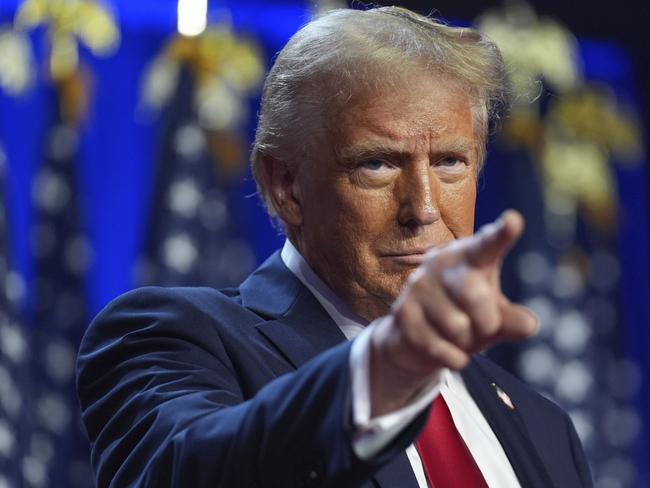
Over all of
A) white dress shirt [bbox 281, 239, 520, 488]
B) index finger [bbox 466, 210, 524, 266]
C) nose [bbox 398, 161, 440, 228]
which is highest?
index finger [bbox 466, 210, 524, 266]

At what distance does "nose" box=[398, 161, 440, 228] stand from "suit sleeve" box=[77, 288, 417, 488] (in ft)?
1.50

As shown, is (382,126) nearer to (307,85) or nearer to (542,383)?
(307,85)

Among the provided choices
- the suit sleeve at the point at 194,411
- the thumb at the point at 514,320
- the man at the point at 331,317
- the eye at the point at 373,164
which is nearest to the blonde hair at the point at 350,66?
the man at the point at 331,317

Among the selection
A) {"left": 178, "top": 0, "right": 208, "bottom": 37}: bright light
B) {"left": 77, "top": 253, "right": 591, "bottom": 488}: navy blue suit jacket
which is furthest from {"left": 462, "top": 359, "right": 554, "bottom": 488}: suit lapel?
{"left": 178, "top": 0, "right": 208, "bottom": 37}: bright light

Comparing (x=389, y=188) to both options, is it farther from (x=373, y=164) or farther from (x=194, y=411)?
(x=194, y=411)

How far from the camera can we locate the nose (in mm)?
2207

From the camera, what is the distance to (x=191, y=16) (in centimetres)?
643

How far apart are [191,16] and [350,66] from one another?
429cm

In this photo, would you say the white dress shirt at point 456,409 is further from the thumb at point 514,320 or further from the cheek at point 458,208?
the thumb at point 514,320

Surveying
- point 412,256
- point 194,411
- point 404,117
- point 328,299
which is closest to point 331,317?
point 328,299

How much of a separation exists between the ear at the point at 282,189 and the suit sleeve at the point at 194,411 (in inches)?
18.9

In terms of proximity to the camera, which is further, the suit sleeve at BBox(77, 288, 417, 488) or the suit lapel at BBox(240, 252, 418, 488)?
the suit lapel at BBox(240, 252, 418, 488)

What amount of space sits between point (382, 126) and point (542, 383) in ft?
15.7

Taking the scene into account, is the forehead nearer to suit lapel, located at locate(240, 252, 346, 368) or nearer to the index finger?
suit lapel, located at locate(240, 252, 346, 368)
